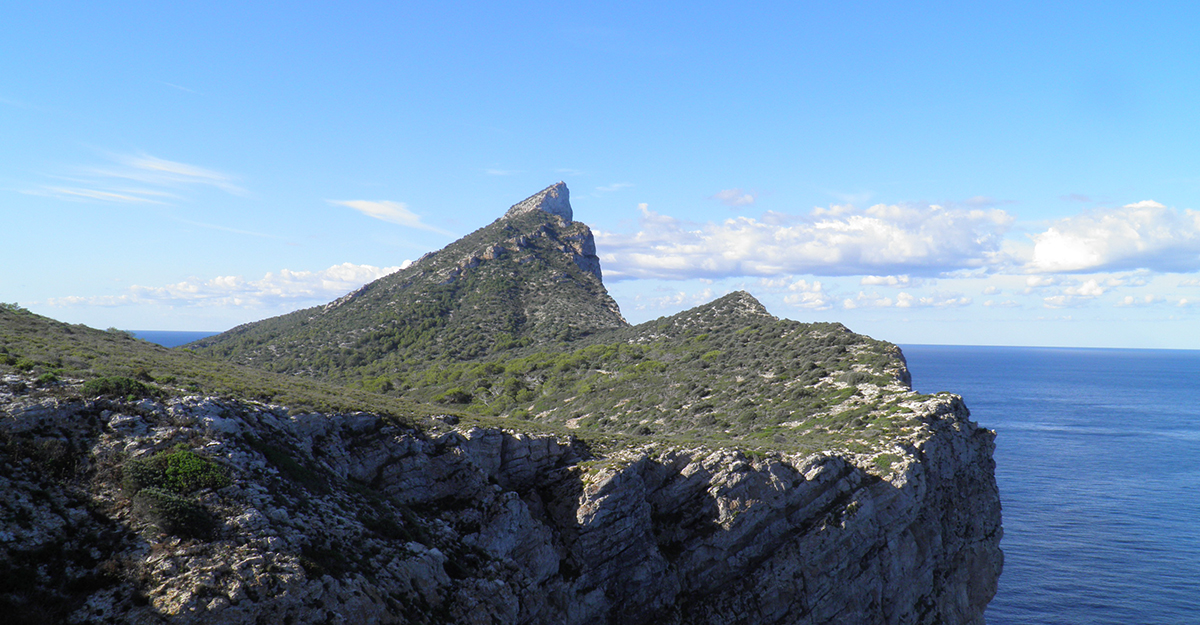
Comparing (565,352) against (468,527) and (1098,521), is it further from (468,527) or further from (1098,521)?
(1098,521)

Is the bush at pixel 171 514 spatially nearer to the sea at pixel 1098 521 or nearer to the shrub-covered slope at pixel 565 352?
the shrub-covered slope at pixel 565 352

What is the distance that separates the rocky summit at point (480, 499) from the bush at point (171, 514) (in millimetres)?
63

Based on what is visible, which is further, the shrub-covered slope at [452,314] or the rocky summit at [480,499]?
the shrub-covered slope at [452,314]

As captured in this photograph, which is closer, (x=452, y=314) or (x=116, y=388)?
(x=116, y=388)

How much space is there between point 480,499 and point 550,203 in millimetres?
120948

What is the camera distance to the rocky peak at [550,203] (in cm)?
13925

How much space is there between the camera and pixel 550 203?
14000cm

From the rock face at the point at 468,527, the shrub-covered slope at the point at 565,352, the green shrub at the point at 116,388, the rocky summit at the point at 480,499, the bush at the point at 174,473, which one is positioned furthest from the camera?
the shrub-covered slope at the point at 565,352

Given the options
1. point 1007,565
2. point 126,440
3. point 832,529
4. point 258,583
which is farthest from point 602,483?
point 1007,565

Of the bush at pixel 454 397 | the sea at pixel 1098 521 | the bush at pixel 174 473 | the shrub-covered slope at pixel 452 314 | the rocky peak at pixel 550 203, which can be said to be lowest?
the sea at pixel 1098 521

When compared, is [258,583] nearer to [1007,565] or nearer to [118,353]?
[118,353]

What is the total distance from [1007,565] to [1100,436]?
79.7 m

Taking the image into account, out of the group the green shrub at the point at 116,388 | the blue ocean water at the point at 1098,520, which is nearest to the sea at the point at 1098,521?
the blue ocean water at the point at 1098,520

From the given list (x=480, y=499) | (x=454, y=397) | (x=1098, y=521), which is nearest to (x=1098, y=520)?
(x=1098, y=521)
